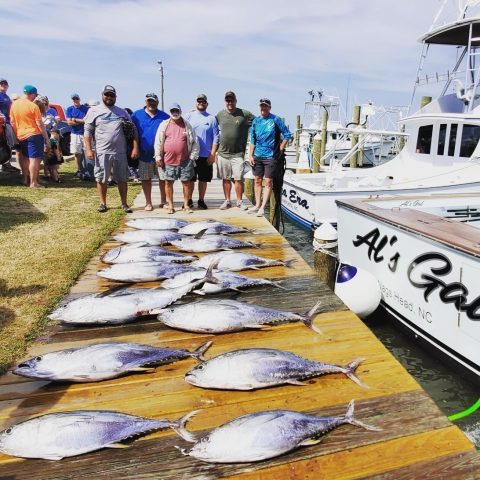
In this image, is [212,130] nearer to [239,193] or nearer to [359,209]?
[239,193]

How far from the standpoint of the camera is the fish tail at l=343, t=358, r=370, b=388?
2.65 metres

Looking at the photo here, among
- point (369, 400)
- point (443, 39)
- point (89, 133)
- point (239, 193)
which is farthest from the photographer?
point (443, 39)

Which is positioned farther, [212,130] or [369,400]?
[212,130]

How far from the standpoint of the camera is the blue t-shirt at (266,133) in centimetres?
681

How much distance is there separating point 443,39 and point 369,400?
1163 centimetres

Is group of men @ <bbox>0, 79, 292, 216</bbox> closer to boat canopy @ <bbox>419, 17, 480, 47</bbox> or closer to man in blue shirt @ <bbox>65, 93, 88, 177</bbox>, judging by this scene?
man in blue shirt @ <bbox>65, 93, 88, 177</bbox>

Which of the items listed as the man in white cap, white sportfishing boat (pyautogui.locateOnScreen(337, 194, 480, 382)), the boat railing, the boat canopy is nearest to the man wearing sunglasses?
the man in white cap

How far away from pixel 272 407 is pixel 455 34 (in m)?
11.6

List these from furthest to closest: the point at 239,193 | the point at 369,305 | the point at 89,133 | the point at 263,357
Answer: the point at 239,193, the point at 89,133, the point at 369,305, the point at 263,357

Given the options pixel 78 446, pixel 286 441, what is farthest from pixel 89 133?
pixel 286 441

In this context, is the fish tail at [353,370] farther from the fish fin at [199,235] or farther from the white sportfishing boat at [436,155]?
the white sportfishing boat at [436,155]

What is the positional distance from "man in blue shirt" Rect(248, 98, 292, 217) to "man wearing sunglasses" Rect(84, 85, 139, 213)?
6.59ft

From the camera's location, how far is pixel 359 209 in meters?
5.77

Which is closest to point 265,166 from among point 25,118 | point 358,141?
point 25,118
